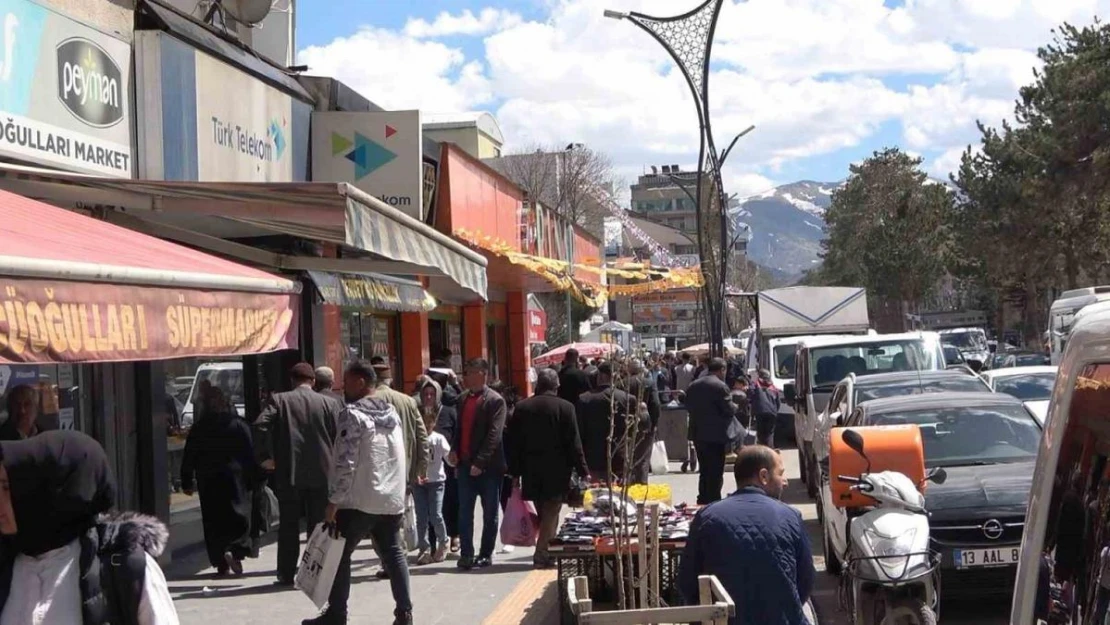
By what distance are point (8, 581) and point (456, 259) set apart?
5.68 m

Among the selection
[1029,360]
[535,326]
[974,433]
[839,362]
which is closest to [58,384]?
[974,433]

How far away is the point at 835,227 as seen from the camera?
92.4 metres

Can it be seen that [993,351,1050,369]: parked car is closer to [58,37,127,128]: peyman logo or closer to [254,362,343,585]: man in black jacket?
[254,362,343,585]: man in black jacket

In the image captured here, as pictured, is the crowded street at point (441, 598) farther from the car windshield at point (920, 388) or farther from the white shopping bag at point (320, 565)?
the car windshield at point (920, 388)

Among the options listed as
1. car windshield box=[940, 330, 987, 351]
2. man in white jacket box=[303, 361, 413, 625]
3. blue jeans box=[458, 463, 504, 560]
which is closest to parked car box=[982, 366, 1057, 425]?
blue jeans box=[458, 463, 504, 560]

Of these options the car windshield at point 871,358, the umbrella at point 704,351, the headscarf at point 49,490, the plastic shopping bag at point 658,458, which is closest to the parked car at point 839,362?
the car windshield at point 871,358

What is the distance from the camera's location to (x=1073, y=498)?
2.93 m

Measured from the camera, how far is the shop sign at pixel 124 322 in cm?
463

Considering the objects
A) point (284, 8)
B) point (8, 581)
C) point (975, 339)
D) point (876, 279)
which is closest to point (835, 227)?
point (876, 279)

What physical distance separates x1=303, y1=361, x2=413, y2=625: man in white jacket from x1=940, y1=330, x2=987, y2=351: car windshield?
47.1m

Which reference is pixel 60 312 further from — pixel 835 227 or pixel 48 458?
pixel 835 227

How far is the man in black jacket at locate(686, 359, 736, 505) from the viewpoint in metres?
13.8

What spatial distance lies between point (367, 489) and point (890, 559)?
10.5 ft

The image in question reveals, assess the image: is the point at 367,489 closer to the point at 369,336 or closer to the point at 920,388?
the point at 920,388
